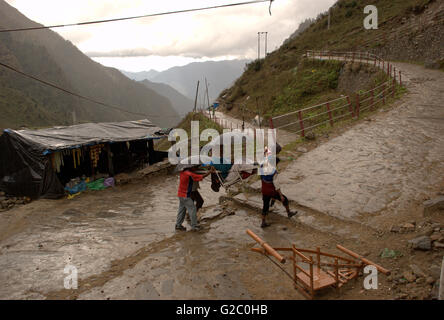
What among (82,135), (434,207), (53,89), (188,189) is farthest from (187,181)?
(53,89)

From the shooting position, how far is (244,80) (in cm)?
4550

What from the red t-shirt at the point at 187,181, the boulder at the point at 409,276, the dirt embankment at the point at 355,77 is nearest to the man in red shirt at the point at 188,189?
the red t-shirt at the point at 187,181

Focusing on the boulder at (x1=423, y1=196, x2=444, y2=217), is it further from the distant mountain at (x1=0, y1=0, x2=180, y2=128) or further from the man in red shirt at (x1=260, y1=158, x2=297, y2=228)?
the distant mountain at (x1=0, y1=0, x2=180, y2=128)

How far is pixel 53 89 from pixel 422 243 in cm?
10145

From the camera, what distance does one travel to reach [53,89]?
89250 mm

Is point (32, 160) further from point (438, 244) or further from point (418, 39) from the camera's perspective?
point (418, 39)

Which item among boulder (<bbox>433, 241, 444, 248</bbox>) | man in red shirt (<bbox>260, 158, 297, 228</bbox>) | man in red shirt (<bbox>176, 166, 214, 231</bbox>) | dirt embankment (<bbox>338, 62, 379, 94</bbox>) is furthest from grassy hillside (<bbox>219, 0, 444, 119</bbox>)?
boulder (<bbox>433, 241, 444, 248</bbox>)

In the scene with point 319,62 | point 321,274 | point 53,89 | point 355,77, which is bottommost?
point 321,274

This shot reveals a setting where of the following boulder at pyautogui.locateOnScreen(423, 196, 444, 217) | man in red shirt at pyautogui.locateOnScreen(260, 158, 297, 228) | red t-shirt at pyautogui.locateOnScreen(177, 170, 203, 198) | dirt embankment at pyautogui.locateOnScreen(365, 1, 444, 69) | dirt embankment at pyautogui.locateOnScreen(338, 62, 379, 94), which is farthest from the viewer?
dirt embankment at pyautogui.locateOnScreen(365, 1, 444, 69)

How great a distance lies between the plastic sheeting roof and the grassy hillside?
14.3m

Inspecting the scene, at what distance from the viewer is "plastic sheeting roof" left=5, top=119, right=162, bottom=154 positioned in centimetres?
1249
